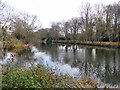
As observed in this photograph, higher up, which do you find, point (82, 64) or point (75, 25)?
point (75, 25)

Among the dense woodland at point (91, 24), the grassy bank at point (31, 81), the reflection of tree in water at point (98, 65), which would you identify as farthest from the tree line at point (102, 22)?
the grassy bank at point (31, 81)

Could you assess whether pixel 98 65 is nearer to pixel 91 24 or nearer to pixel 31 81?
pixel 31 81

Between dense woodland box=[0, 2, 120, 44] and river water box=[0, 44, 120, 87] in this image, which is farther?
dense woodland box=[0, 2, 120, 44]

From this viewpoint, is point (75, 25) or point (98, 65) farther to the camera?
point (75, 25)

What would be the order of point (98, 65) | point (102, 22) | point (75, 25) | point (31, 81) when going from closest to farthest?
1. point (31, 81)
2. point (98, 65)
3. point (102, 22)
4. point (75, 25)

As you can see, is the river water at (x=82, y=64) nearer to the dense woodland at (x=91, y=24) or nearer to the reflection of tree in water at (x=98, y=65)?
the reflection of tree in water at (x=98, y=65)

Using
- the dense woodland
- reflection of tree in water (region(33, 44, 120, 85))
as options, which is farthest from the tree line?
reflection of tree in water (region(33, 44, 120, 85))

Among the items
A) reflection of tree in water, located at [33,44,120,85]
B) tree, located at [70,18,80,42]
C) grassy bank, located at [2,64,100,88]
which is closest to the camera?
grassy bank, located at [2,64,100,88]

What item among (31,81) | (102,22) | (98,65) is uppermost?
(102,22)

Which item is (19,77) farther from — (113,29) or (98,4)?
(98,4)

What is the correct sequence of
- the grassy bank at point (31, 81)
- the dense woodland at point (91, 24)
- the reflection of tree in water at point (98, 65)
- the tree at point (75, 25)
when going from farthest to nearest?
the tree at point (75, 25) → the dense woodland at point (91, 24) → the reflection of tree in water at point (98, 65) → the grassy bank at point (31, 81)

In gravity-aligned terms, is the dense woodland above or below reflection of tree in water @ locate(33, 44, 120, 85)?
above

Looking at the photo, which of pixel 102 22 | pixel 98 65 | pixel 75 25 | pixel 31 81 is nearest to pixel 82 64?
pixel 98 65

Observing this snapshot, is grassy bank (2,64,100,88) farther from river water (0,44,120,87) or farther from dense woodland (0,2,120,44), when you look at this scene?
dense woodland (0,2,120,44)
